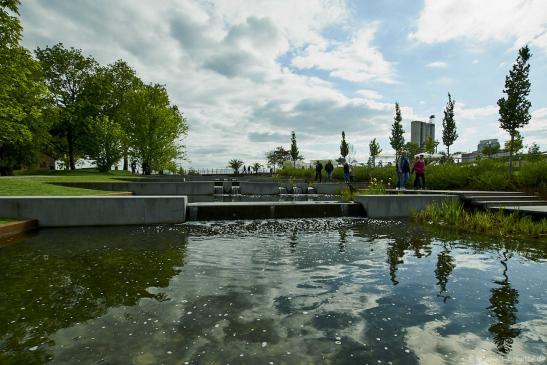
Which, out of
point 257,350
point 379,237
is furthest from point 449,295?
point 379,237

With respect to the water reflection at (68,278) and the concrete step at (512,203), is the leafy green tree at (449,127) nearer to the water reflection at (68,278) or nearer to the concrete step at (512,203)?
the concrete step at (512,203)

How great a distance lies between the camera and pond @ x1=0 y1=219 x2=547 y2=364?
3273 millimetres

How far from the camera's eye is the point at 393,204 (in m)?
13.5

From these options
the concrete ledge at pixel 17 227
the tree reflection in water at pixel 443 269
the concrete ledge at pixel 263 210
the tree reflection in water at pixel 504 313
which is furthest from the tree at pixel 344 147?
the tree reflection in water at pixel 504 313

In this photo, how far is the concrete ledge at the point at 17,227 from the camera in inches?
336

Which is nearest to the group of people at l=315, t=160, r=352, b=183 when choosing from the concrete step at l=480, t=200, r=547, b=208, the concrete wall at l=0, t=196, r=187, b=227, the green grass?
the concrete step at l=480, t=200, r=547, b=208

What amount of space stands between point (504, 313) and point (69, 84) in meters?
51.9

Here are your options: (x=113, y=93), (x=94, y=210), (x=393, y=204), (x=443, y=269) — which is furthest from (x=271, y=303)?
(x=113, y=93)

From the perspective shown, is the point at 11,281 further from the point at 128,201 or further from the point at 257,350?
the point at 128,201

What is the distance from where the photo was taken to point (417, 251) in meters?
7.57

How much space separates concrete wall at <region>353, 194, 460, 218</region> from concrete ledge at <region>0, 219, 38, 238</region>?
476 inches

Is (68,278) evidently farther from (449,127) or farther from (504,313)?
(449,127)

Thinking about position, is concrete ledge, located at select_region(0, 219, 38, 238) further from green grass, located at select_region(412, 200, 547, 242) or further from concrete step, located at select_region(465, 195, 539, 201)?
concrete step, located at select_region(465, 195, 539, 201)

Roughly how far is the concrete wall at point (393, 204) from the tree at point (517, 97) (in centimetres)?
956
